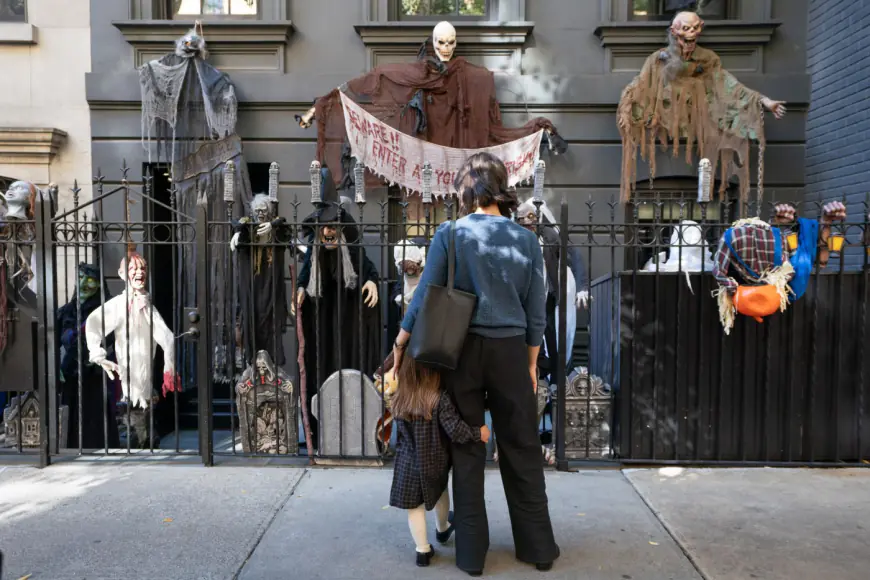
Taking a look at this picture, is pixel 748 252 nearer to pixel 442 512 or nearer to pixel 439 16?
pixel 442 512

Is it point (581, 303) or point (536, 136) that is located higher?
point (536, 136)

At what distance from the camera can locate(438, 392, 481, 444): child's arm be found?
3.39 metres

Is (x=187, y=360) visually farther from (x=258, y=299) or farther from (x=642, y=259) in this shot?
(x=642, y=259)

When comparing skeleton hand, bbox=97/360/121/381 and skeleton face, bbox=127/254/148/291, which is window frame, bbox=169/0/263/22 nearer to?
skeleton face, bbox=127/254/148/291

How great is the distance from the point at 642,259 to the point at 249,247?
4940 mm

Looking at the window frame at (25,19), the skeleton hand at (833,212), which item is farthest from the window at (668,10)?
the window frame at (25,19)

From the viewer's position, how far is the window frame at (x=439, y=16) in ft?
27.6

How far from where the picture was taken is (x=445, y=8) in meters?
8.59

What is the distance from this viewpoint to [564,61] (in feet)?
27.3

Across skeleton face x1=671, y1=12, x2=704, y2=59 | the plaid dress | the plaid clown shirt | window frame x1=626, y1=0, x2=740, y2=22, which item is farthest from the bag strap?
window frame x1=626, y1=0, x2=740, y2=22

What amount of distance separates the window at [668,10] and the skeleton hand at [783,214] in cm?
Result: 428


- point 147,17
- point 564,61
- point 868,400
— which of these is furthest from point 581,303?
point 147,17

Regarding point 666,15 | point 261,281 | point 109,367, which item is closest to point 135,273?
point 109,367

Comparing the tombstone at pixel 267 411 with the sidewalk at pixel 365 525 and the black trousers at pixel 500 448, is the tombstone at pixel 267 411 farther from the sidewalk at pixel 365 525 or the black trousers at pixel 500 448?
the black trousers at pixel 500 448
